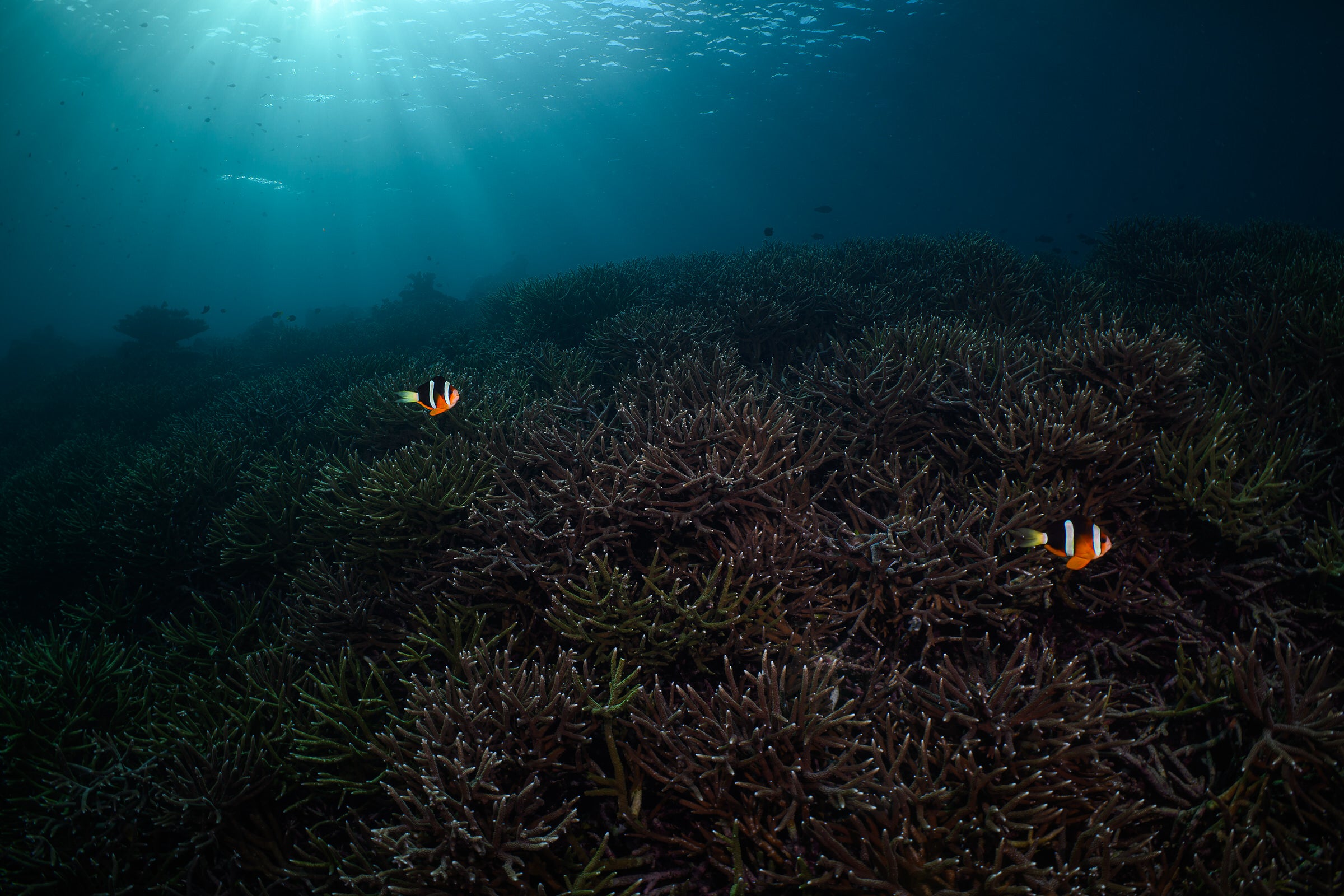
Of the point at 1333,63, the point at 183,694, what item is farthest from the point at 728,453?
the point at 1333,63

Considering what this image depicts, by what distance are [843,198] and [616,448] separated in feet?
319

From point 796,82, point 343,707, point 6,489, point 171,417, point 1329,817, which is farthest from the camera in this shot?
point 796,82

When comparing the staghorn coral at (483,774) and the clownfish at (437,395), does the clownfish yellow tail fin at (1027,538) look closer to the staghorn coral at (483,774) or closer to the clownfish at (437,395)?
the staghorn coral at (483,774)

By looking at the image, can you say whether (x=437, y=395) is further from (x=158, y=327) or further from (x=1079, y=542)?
(x=158, y=327)

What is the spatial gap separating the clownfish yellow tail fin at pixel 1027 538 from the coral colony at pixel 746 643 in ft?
0.23

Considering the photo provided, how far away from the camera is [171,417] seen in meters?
10.6

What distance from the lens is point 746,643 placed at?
10.6 ft

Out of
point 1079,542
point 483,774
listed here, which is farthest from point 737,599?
point 1079,542

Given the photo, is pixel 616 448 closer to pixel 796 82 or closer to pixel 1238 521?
pixel 1238 521

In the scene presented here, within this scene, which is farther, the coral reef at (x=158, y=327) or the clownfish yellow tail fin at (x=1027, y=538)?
the coral reef at (x=158, y=327)

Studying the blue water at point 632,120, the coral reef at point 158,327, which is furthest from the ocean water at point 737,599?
the blue water at point 632,120

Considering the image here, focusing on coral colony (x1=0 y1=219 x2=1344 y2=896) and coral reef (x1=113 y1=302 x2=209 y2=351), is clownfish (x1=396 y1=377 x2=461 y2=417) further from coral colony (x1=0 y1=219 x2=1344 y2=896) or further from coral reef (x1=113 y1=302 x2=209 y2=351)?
coral reef (x1=113 y1=302 x2=209 y2=351)

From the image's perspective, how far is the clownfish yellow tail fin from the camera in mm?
2686

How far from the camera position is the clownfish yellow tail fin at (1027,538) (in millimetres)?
2686
